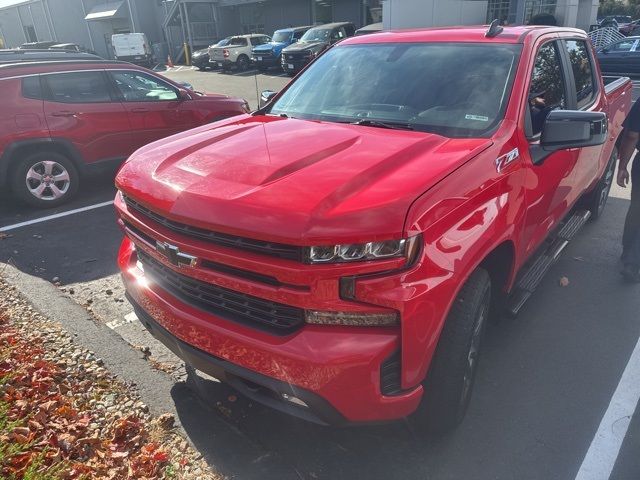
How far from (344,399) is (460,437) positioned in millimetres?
987

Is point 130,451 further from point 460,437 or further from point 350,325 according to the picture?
point 460,437

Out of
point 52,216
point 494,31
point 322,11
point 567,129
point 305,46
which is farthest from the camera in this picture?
point 322,11

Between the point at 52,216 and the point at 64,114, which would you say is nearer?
the point at 52,216

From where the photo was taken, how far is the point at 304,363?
1.96 m

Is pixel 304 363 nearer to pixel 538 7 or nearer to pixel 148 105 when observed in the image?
pixel 148 105

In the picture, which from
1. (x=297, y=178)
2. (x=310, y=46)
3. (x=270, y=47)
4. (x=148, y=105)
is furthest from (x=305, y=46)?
(x=297, y=178)

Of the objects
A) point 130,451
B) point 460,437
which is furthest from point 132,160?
point 460,437

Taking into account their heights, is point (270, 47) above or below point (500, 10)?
below

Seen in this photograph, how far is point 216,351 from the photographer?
2.22 m

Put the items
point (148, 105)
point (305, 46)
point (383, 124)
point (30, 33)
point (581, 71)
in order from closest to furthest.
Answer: point (383, 124) → point (581, 71) → point (148, 105) → point (305, 46) → point (30, 33)

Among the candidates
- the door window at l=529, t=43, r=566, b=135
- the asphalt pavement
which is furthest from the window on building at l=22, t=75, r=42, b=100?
the door window at l=529, t=43, r=566, b=135

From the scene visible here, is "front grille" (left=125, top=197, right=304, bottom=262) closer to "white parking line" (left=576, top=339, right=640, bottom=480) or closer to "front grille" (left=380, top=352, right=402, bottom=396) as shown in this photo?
"front grille" (left=380, top=352, right=402, bottom=396)

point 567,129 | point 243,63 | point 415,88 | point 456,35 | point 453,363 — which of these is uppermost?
point 456,35

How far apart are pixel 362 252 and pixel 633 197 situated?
11.2ft
